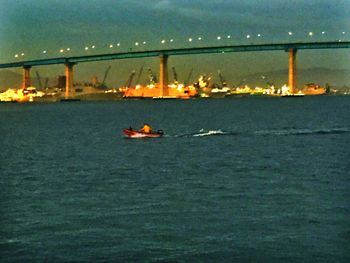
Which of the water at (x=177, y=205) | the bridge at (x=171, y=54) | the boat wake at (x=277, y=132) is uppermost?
the bridge at (x=171, y=54)

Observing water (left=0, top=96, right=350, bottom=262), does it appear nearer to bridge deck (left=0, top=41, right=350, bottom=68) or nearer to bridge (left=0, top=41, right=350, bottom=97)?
bridge deck (left=0, top=41, right=350, bottom=68)

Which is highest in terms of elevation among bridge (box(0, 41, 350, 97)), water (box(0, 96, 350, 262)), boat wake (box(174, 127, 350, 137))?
bridge (box(0, 41, 350, 97))

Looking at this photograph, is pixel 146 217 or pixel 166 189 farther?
pixel 166 189

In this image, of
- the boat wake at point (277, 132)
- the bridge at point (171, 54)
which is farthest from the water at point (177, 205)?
the bridge at point (171, 54)

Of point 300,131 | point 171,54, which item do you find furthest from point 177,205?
point 171,54

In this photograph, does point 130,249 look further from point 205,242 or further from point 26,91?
point 26,91

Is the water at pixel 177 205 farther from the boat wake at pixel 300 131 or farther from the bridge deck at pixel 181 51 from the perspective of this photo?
the bridge deck at pixel 181 51

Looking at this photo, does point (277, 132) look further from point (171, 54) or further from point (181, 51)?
point (171, 54)

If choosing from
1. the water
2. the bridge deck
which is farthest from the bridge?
the water

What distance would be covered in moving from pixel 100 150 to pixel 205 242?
27574 millimetres

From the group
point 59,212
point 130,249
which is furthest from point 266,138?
point 130,249

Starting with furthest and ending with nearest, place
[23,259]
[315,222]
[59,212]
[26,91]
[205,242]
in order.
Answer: [26,91] → [59,212] → [315,222] → [205,242] → [23,259]

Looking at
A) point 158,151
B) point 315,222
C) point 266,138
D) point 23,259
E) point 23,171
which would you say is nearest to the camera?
point 23,259

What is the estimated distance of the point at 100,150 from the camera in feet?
152
